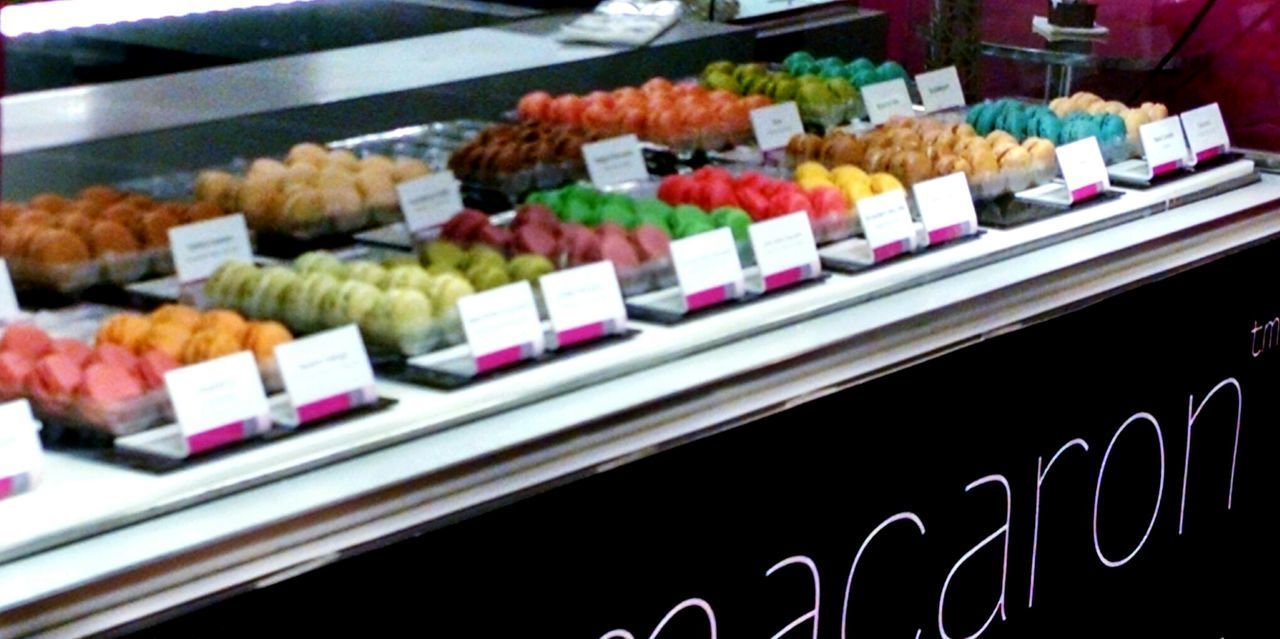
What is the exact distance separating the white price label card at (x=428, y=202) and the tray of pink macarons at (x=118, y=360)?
17.4 inches

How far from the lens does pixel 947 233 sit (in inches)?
103

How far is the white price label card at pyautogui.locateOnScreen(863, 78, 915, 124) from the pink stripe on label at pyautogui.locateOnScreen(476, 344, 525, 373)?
4.68ft

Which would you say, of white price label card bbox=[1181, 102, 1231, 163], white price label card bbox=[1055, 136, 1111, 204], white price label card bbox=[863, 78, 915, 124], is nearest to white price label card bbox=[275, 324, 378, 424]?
white price label card bbox=[1055, 136, 1111, 204]

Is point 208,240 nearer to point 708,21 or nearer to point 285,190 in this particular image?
point 285,190

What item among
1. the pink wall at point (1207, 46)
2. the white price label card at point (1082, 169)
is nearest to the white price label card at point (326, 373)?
the white price label card at point (1082, 169)

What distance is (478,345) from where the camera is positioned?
76.7 inches

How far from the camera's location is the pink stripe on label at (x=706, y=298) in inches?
87.1

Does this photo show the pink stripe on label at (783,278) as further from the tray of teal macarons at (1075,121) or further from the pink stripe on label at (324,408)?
the tray of teal macarons at (1075,121)

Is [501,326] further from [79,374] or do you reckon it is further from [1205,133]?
[1205,133]

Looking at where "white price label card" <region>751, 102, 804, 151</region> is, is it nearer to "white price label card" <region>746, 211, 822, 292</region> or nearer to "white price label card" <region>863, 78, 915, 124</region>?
"white price label card" <region>863, 78, 915, 124</region>

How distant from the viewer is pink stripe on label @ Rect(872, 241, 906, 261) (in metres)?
2.48

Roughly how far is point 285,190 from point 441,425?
2.07 feet

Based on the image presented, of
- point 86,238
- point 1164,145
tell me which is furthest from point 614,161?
point 1164,145

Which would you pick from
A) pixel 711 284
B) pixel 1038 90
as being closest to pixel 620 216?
pixel 711 284
